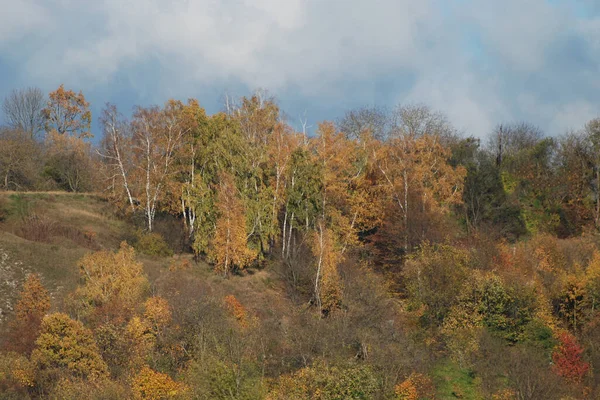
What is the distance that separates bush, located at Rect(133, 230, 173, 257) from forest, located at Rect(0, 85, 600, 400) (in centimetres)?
17

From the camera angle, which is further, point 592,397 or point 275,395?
point 592,397

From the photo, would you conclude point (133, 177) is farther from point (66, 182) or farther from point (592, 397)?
point (592, 397)

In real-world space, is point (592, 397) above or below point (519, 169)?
below

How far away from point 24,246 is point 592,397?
137 feet

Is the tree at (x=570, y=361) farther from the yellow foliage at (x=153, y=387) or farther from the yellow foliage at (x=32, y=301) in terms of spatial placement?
the yellow foliage at (x=32, y=301)

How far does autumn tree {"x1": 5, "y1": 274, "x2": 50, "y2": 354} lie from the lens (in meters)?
39.4

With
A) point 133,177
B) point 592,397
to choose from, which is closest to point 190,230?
point 133,177

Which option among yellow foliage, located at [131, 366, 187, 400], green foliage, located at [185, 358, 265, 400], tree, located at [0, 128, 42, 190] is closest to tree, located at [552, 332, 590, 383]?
green foliage, located at [185, 358, 265, 400]

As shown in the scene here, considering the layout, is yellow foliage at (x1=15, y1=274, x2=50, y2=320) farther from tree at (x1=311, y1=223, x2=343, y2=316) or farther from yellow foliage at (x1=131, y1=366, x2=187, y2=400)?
tree at (x1=311, y1=223, x2=343, y2=316)

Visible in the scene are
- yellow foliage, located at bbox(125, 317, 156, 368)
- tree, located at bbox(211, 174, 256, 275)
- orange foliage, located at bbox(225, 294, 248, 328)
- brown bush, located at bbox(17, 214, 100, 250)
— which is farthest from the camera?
brown bush, located at bbox(17, 214, 100, 250)

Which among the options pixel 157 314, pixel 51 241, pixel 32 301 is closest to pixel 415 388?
pixel 157 314

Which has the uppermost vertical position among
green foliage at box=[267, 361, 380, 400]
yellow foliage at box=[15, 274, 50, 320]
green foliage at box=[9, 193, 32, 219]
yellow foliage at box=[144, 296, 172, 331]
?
green foliage at box=[9, 193, 32, 219]

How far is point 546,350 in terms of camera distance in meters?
45.3

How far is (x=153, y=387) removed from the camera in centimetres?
3325
